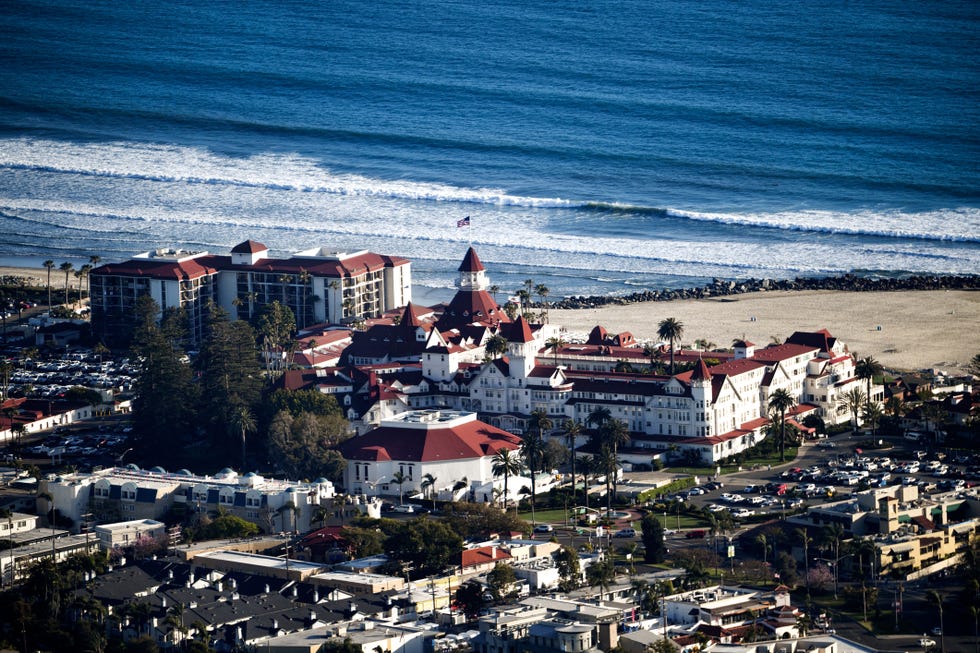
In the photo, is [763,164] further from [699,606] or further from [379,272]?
[699,606]

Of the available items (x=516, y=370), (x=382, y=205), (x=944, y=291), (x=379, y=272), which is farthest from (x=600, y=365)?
(x=382, y=205)

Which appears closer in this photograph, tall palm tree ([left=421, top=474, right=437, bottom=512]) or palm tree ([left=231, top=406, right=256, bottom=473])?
tall palm tree ([left=421, top=474, right=437, bottom=512])

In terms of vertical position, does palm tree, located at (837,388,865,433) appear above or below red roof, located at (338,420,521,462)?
above

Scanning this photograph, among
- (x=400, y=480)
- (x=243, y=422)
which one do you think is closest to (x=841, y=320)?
(x=400, y=480)

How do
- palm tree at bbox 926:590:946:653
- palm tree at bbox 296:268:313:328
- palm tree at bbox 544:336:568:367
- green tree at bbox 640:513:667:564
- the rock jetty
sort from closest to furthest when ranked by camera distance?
1. palm tree at bbox 926:590:946:653
2. green tree at bbox 640:513:667:564
3. palm tree at bbox 544:336:568:367
4. palm tree at bbox 296:268:313:328
5. the rock jetty

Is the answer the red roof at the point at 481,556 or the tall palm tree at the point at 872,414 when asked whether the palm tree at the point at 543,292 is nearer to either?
the tall palm tree at the point at 872,414

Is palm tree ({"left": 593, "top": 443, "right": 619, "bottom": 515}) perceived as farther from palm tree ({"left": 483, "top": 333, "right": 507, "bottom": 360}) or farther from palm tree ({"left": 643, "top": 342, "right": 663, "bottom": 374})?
palm tree ({"left": 483, "top": 333, "right": 507, "bottom": 360})

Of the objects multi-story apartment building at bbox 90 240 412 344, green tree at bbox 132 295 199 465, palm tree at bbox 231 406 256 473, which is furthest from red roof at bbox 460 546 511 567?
multi-story apartment building at bbox 90 240 412 344

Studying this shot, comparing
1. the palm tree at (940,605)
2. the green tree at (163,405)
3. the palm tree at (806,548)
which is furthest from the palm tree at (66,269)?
the palm tree at (940,605)
